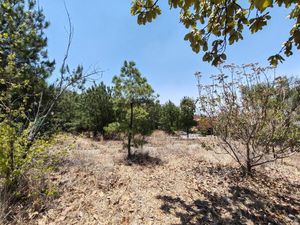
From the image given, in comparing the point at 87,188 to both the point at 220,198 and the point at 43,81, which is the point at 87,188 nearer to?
the point at 220,198

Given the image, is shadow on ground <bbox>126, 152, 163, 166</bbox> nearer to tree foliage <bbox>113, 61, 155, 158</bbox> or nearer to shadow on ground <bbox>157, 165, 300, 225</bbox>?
tree foliage <bbox>113, 61, 155, 158</bbox>

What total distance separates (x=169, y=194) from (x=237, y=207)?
1.24 meters

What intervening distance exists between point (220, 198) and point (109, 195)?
7.01 feet

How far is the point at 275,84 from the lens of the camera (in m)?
4.83

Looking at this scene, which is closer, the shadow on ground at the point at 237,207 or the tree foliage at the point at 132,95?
the shadow on ground at the point at 237,207

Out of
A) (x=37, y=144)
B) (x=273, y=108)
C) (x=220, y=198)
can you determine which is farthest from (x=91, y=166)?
(x=273, y=108)

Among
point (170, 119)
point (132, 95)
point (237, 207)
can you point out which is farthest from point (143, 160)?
point (170, 119)

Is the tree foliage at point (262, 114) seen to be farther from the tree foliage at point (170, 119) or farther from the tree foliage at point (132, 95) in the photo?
the tree foliage at point (170, 119)

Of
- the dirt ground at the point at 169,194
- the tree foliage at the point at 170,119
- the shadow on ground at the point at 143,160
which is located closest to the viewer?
the dirt ground at the point at 169,194

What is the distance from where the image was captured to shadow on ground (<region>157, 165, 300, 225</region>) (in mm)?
3314

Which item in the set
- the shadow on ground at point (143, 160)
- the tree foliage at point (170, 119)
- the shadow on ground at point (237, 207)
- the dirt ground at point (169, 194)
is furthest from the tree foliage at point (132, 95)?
the tree foliage at point (170, 119)

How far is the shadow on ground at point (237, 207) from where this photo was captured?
130 inches

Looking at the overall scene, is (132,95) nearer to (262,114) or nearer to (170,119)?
(262,114)

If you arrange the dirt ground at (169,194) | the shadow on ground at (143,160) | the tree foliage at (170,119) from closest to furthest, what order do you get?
1. the dirt ground at (169,194)
2. the shadow on ground at (143,160)
3. the tree foliage at (170,119)
